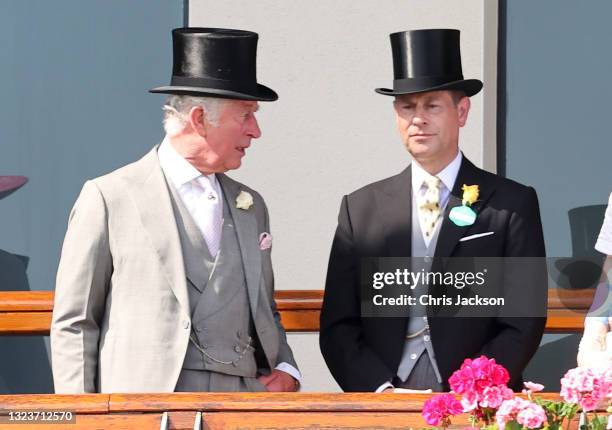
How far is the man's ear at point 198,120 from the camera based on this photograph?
510 cm

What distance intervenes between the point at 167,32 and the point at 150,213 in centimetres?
190

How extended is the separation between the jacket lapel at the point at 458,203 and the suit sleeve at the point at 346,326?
27 cm

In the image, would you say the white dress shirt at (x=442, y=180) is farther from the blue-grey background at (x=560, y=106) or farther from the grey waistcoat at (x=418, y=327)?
the blue-grey background at (x=560, y=106)

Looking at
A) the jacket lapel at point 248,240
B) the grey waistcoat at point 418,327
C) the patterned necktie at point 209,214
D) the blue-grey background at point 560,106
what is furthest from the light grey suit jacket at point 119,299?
the blue-grey background at point 560,106

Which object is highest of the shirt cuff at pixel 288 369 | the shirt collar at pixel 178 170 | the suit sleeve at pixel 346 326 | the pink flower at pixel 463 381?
the shirt collar at pixel 178 170

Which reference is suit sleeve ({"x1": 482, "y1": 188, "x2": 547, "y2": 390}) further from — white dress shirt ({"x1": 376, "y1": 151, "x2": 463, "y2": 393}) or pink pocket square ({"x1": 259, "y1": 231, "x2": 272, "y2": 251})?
pink pocket square ({"x1": 259, "y1": 231, "x2": 272, "y2": 251})

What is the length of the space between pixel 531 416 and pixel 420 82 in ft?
6.34

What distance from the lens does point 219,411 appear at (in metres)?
4.34

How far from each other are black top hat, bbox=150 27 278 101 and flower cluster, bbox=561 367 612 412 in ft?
5.82

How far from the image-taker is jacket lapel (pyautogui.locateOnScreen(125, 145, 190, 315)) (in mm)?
4934

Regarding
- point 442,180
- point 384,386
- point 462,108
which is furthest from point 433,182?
point 384,386

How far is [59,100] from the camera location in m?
6.74

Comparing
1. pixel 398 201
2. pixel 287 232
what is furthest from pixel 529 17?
pixel 398 201

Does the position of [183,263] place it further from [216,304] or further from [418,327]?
[418,327]
